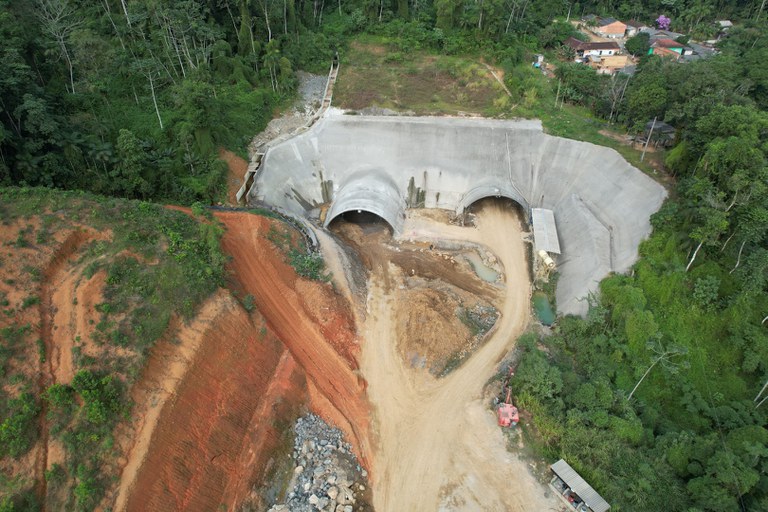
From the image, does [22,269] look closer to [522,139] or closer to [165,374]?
[165,374]

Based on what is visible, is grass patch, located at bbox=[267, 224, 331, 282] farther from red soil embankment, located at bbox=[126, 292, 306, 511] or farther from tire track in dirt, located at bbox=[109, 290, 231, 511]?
tire track in dirt, located at bbox=[109, 290, 231, 511]

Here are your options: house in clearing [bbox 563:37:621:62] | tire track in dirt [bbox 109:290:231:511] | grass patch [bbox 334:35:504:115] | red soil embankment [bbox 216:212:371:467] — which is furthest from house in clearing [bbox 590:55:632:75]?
tire track in dirt [bbox 109:290:231:511]

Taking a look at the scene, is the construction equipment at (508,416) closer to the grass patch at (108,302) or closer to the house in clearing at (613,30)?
the grass patch at (108,302)

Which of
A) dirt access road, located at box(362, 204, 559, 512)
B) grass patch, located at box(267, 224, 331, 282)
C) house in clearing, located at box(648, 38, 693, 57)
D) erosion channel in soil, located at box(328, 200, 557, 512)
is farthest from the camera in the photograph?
house in clearing, located at box(648, 38, 693, 57)

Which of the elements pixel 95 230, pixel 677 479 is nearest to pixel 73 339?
pixel 95 230

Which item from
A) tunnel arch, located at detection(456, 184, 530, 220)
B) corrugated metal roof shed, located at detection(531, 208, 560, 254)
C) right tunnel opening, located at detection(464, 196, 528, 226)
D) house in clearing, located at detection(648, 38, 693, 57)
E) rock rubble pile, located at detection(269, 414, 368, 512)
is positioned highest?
house in clearing, located at detection(648, 38, 693, 57)

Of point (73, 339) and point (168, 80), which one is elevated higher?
point (168, 80)

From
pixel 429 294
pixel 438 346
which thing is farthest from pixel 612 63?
pixel 438 346

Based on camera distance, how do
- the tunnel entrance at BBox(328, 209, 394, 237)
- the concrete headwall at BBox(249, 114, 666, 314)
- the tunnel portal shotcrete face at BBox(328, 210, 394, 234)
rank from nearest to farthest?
1. the concrete headwall at BBox(249, 114, 666, 314)
2. the tunnel entrance at BBox(328, 209, 394, 237)
3. the tunnel portal shotcrete face at BBox(328, 210, 394, 234)
